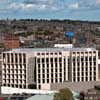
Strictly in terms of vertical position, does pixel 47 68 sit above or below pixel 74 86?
above

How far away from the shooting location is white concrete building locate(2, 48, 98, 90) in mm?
58281

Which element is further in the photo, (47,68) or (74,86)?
(47,68)

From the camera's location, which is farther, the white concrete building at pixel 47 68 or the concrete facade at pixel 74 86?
the white concrete building at pixel 47 68

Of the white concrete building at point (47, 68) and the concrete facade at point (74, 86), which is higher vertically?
the white concrete building at point (47, 68)

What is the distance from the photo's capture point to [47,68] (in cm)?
5841

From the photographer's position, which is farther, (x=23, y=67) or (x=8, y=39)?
(x=8, y=39)

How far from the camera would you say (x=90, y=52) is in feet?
195

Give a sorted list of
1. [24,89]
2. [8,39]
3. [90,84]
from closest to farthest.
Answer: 1. [24,89]
2. [90,84]
3. [8,39]

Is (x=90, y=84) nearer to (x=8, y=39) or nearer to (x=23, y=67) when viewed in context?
(x=23, y=67)

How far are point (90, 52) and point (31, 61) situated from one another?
7949mm

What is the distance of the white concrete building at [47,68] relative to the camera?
58.3m

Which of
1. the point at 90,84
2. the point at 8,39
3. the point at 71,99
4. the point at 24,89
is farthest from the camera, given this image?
the point at 8,39

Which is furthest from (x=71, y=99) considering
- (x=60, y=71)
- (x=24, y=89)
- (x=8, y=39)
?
(x=8, y=39)

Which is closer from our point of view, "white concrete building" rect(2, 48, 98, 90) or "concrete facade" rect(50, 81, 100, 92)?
"concrete facade" rect(50, 81, 100, 92)
